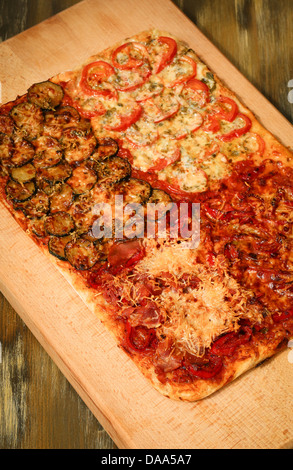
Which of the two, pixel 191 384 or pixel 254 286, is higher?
pixel 254 286

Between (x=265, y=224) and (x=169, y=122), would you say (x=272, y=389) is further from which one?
(x=169, y=122)

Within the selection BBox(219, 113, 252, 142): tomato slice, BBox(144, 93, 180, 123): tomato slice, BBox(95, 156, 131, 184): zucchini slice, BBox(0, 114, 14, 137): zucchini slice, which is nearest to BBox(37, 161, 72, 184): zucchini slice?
BBox(95, 156, 131, 184): zucchini slice

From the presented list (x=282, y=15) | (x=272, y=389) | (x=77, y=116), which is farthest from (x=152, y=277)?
(x=282, y=15)

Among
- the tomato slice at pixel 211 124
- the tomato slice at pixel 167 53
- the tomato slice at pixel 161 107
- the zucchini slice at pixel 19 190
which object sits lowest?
the zucchini slice at pixel 19 190

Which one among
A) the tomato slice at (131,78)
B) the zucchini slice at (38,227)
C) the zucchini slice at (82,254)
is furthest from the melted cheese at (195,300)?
the tomato slice at (131,78)

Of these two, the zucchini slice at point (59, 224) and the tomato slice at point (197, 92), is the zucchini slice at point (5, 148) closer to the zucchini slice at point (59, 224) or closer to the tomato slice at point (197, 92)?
the zucchini slice at point (59, 224)
